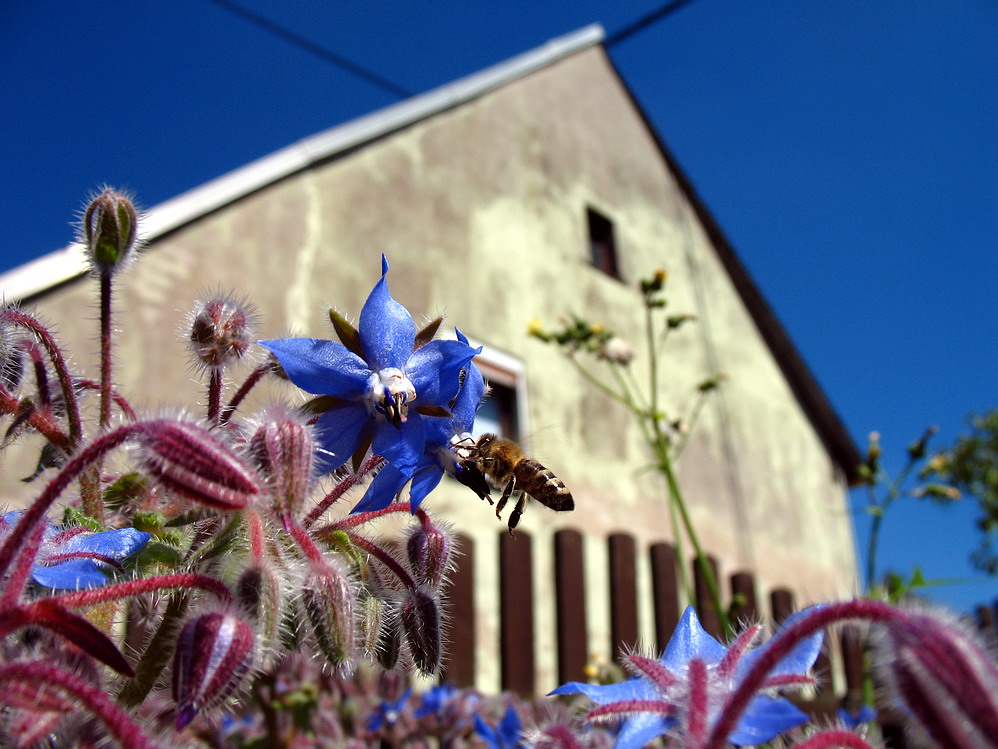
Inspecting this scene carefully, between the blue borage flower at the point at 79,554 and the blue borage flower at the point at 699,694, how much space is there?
378 millimetres

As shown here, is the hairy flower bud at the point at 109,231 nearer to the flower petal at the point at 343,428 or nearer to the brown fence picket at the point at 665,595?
the flower petal at the point at 343,428

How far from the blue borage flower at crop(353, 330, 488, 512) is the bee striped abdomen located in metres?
0.25

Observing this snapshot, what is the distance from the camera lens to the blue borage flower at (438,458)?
0.82m

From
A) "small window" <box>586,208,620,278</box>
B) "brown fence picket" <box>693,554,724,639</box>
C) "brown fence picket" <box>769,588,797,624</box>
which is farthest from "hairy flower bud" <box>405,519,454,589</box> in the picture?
"small window" <box>586,208,620,278</box>

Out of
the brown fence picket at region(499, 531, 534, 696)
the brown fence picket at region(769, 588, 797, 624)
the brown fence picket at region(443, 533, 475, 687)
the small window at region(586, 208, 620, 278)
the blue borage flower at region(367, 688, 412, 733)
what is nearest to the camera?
the blue borage flower at region(367, 688, 412, 733)

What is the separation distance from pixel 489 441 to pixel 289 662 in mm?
1093

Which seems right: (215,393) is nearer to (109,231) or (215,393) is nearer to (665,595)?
(109,231)

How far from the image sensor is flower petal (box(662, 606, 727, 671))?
2.55 ft

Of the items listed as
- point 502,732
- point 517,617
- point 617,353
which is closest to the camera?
point 502,732

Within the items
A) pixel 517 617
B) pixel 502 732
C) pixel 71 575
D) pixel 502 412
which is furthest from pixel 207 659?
pixel 502 412

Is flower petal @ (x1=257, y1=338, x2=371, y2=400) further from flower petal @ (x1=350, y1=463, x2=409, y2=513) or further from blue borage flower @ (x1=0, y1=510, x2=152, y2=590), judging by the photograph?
blue borage flower @ (x1=0, y1=510, x2=152, y2=590)

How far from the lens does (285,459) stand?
67 centimetres

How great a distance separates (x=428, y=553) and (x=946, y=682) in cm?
52

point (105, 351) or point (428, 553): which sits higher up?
point (105, 351)
